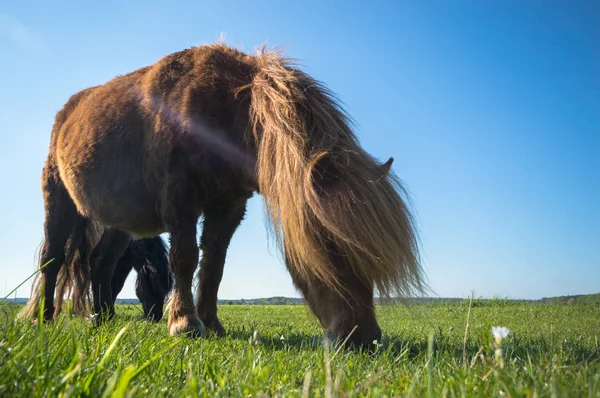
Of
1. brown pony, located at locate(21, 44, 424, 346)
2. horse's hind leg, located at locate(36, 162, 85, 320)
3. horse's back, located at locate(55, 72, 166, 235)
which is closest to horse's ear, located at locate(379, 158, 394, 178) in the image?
brown pony, located at locate(21, 44, 424, 346)

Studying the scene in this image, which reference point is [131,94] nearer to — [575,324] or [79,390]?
[79,390]

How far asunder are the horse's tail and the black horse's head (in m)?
4.81

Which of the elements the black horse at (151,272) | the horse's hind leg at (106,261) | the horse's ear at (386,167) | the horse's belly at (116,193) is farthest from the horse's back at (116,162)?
the black horse at (151,272)

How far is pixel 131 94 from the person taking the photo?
17.8 feet

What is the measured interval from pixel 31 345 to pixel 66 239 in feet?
17.4

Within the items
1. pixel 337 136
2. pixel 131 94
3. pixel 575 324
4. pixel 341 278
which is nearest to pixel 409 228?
pixel 341 278

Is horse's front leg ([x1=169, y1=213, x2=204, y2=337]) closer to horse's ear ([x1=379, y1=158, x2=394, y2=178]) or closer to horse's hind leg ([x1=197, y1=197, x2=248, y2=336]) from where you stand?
horse's hind leg ([x1=197, y1=197, x2=248, y2=336])

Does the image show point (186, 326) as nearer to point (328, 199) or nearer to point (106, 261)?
point (328, 199)

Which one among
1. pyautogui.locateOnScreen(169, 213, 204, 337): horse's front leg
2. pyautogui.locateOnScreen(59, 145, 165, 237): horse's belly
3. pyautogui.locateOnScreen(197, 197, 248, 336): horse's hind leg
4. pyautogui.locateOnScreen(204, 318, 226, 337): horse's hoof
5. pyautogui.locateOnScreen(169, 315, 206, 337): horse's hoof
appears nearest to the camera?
pyautogui.locateOnScreen(169, 315, 206, 337): horse's hoof

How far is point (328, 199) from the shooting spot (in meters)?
3.28

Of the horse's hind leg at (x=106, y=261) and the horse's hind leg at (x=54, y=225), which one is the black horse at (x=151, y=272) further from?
the horse's hind leg at (x=54, y=225)

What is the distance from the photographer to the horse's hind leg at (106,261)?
6.63m

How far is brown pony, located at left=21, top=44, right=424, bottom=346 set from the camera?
3176 millimetres

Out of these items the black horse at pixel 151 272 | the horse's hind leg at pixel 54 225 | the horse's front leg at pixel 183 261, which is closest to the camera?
the horse's front leg at pixel 183 261
